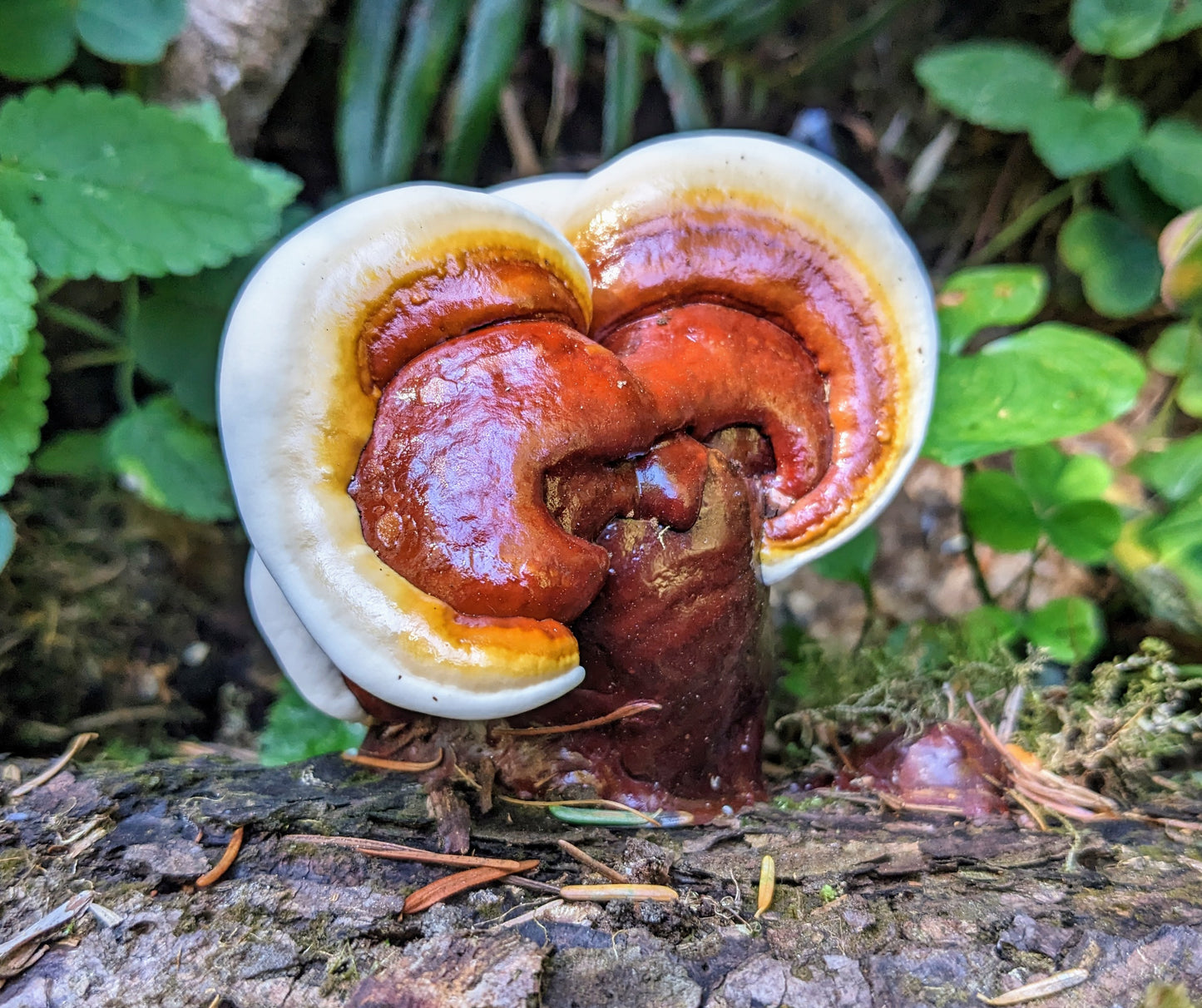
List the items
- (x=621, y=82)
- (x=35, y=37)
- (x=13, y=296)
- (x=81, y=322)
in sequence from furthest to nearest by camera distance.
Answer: (x=621, y=82)
(x=81, y=322)
(x=35, y=37)
(x=13, y=296)

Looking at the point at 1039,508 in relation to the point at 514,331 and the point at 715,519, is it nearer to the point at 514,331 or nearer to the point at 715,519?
the point at 715,519

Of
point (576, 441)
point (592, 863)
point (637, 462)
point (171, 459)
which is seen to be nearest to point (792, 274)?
point (637, 462)

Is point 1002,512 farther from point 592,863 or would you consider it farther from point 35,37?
point 35,37

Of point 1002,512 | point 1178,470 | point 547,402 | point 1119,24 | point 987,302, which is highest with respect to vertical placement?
point 1119,24

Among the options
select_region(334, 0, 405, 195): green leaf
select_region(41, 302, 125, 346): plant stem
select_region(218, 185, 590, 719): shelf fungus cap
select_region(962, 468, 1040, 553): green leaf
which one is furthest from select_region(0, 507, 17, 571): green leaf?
select_region(962, 468, 1040, 553): green leaf

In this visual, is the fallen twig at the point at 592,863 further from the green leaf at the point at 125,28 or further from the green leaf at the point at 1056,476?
the green leaf at the point at 125,28

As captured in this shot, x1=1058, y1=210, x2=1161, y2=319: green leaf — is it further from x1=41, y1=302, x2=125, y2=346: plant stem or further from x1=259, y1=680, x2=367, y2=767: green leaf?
x1=41, y1=302, x2=125, y2=346: plant stem

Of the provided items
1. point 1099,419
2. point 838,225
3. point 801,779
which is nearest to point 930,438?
point 1099,419
